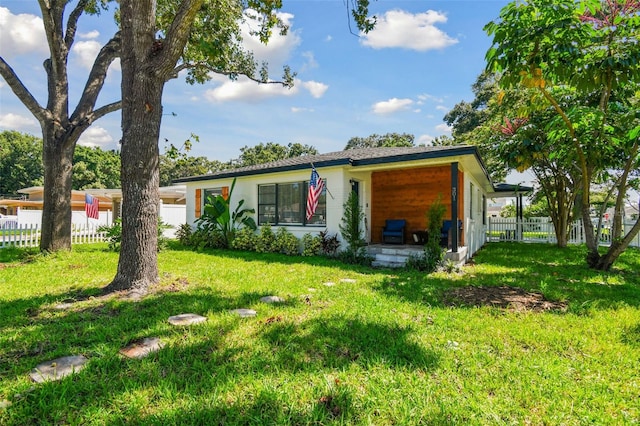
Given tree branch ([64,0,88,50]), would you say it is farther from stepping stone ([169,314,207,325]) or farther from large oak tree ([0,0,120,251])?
stepping stone ([169,314,207,325])

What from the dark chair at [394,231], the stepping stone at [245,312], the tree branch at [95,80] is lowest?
the stepping stone at [245,312]

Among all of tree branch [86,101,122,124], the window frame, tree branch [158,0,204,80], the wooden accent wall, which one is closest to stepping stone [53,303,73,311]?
tree branch [158,0,204,80]

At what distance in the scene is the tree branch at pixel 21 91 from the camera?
26.6ft

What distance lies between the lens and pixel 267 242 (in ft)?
34.4

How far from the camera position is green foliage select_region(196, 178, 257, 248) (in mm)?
11078

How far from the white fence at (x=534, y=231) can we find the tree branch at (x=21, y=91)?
59.8 feet

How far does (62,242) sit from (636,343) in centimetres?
1200

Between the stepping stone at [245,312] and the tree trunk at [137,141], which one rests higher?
the tree trunk at [137,141]

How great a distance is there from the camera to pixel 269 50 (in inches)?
428

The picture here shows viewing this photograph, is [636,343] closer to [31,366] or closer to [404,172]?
[31,366]

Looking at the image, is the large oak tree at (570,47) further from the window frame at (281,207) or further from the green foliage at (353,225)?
the window frame at (281,207)

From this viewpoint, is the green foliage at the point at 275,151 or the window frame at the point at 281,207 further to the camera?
the green foliage at the point at 275,151

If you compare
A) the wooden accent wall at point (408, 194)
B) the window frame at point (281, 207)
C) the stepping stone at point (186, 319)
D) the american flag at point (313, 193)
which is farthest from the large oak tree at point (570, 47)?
the stepping stone at point (186, 319)

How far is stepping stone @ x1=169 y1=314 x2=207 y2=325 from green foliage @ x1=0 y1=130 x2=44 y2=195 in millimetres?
52492
